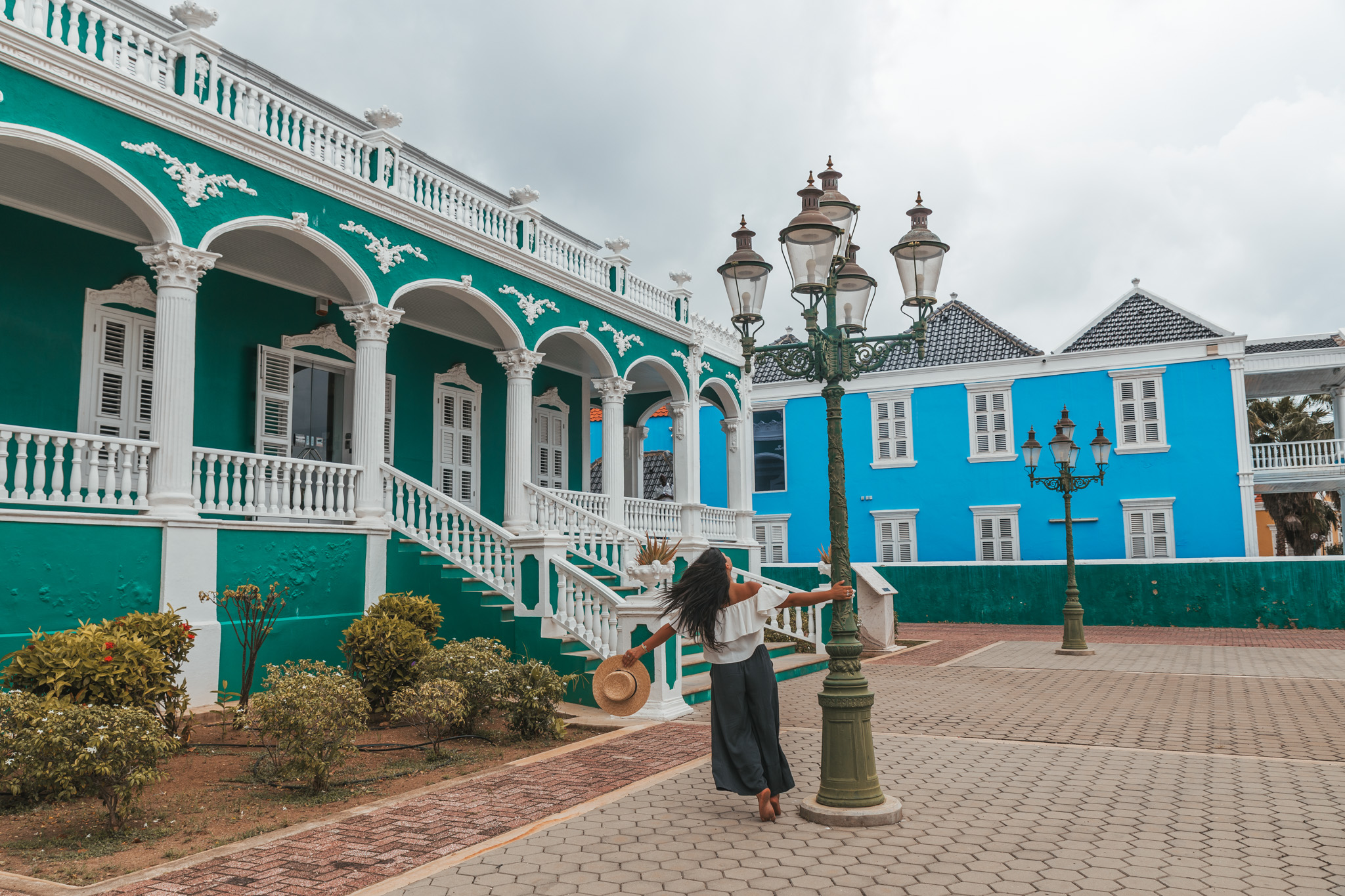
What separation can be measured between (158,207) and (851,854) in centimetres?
893

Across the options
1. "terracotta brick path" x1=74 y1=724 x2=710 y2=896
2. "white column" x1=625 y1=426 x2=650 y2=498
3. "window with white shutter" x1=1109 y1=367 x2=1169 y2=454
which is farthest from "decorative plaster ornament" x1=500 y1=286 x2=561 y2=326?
"window with white shutter" x1=1109 y1=367 x2=1169 y2=454

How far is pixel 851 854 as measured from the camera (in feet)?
16.5

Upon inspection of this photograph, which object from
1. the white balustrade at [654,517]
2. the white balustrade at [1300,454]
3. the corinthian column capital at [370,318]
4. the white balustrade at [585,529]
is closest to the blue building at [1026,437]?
the white balustrade at [1300,454]

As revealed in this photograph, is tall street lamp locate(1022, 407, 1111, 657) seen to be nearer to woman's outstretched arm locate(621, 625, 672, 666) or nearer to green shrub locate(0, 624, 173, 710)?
woman's outstretched arm locate(621, 625, 672, 666)

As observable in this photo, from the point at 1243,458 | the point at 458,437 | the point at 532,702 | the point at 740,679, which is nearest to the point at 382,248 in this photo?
the point at 458,437

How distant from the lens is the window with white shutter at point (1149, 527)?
2539 cm

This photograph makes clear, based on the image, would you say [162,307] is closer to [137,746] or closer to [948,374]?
[137,746]

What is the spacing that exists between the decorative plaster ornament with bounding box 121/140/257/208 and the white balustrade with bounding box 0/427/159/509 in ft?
8.74

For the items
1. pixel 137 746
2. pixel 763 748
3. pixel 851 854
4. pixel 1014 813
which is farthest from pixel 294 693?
pixel 1014 813

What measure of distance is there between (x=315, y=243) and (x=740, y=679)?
27.0 feet

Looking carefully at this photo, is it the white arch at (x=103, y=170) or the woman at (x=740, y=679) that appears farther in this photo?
the white arch at (x=103, y=170)

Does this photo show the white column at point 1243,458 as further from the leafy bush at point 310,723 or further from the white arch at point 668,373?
the leafy bush at point 310,723

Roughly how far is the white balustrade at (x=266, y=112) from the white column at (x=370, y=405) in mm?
1695

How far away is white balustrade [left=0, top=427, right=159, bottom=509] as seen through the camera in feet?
28.0
